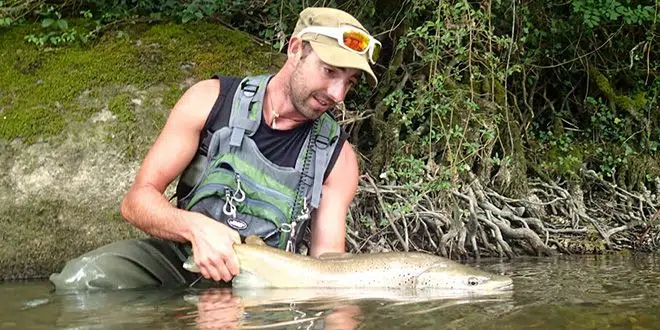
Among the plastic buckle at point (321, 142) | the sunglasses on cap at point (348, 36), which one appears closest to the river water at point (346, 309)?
the plastic buckle at point (321, 142)

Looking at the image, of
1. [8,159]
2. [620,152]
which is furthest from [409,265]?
[620,152]

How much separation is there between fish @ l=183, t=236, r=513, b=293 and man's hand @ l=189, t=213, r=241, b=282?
0.20 feet

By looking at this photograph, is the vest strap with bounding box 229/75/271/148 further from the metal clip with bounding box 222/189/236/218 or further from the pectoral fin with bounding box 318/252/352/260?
the pectoral fin with bounding box 318/252/352/260

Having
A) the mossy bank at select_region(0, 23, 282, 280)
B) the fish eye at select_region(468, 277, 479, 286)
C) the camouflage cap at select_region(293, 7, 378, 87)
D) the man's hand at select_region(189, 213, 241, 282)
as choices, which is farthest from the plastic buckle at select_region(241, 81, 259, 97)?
the mossy bank at select_region(0, 23, 282, 280)

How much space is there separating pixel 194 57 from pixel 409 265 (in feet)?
11.7

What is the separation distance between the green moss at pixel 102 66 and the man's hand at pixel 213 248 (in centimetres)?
257

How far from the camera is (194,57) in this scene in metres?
7.28

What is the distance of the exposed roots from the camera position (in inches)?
265

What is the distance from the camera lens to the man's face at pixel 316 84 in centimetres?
457

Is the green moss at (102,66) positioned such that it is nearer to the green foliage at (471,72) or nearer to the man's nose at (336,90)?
the green foliage at (471,72)

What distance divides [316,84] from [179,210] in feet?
3.28

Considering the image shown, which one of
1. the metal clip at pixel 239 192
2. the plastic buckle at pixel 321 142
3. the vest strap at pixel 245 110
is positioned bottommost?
the metal clip at pixel 239 192

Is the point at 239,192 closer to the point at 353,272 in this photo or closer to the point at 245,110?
the point at 245,110

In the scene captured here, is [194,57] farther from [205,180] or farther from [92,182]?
[205,180]
